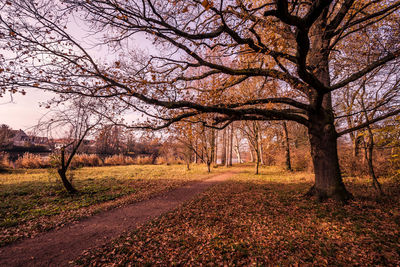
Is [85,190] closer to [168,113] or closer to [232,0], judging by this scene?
[168,113]

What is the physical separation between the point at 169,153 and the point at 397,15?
26937 mm

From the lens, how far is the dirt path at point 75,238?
362cm

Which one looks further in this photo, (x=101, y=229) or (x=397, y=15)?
(x=397, y=15)

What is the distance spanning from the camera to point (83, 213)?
6.26 metres

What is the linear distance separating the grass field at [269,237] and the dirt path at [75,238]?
0.52 m

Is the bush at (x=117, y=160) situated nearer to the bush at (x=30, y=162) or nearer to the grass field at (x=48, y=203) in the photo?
the bush at (x=30, y=162)

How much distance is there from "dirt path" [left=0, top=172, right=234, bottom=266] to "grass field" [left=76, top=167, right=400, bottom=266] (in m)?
0.52

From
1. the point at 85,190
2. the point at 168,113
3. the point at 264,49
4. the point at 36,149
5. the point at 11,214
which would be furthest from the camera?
the point at 36,149

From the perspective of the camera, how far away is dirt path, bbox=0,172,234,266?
3615 millimetres

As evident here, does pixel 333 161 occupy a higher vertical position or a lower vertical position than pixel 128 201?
higher

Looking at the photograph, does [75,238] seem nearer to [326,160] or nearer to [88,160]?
[326,160]

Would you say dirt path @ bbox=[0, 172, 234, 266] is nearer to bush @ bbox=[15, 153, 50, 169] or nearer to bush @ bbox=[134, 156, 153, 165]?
bush @ bbox=[15, 153, 50, 169]

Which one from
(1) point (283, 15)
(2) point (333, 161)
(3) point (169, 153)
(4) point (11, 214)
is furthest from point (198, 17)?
(3) point (169, 153)

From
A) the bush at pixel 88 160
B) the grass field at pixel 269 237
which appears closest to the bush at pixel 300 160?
the grass field at pixel 269 237
